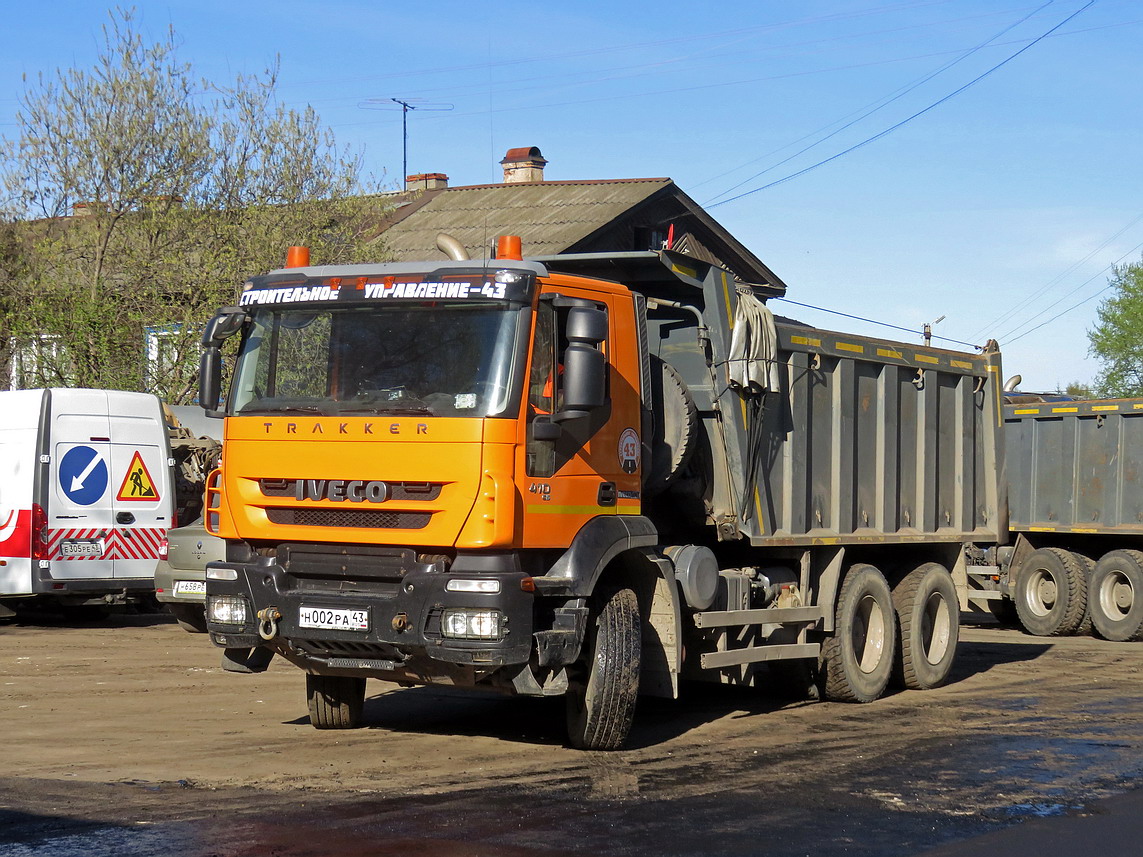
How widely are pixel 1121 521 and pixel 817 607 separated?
26.2 feet

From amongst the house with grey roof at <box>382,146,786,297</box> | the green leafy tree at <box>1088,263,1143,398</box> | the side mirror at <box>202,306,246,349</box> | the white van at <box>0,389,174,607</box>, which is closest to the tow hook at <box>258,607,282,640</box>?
the side mirror at <box>202,306,246,349</box>

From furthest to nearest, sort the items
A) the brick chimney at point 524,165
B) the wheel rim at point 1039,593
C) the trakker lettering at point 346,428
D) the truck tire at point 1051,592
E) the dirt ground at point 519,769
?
the brick chimney at point 524,165 → the wheel rim at point 1039,593 → the truck tire at point 1051,592 → the trakker lettering at point 346,428 → the dirt ground at point 519,769

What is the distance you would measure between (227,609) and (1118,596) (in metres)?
12.7

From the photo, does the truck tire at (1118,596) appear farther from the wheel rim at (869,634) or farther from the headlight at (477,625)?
the headlight at (477,625)

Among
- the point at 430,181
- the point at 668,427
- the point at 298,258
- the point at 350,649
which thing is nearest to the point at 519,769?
the point at 350,649

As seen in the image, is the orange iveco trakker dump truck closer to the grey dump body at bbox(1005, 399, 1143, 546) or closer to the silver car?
the silver car

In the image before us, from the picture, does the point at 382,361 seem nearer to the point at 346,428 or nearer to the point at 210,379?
the point at 346,428

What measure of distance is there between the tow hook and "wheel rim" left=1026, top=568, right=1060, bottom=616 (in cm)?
1244

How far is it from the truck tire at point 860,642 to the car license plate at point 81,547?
8929mm

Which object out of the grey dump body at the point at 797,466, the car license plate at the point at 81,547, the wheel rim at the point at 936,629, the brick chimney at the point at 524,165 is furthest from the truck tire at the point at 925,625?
the brick chimney at the point at 524,165

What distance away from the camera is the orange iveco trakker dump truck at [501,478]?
7.82 m

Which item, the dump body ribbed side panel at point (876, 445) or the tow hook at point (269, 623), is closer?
the tow hook at point (269, 623)

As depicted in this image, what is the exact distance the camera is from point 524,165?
3803 cm

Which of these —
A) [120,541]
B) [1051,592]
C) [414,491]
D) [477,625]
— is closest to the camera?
[477,625]
